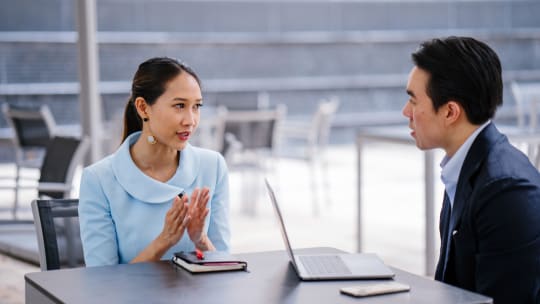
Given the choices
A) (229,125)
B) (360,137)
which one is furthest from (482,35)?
(360,137)

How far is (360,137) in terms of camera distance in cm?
468

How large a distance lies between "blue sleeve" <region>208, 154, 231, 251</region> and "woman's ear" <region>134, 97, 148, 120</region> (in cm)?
23

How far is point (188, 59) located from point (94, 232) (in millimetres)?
6929

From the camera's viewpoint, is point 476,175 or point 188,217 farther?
point 188,217

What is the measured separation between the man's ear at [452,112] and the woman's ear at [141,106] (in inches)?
32.8

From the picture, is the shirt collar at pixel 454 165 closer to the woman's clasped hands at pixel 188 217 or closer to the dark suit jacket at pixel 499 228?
the dark suit jacket at pixel 499 228

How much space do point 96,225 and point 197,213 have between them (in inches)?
13.0

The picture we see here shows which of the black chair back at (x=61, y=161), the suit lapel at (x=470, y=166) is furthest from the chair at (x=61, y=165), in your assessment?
the suit lapel at (x=470, y=166)

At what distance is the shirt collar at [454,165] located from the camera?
1.88 m

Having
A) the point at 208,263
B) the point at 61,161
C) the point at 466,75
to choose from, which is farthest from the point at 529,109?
the point at 208,263

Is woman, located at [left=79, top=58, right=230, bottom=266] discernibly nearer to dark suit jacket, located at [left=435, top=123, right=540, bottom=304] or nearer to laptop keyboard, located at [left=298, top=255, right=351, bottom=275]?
laptop keyboard, located at [left=298, top=255, right=351, bottom=275]

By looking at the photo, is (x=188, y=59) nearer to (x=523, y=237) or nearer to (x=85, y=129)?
(x=85, y=129)

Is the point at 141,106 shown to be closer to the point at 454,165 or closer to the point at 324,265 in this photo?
the point at 324,265

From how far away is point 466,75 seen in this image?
182 centimetres
